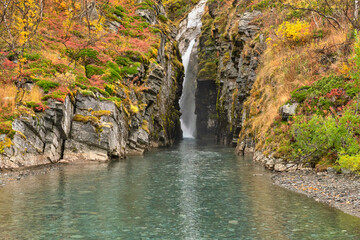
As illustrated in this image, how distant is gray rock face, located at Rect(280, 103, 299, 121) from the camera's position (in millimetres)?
21531

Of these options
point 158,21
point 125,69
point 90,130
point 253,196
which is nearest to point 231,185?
point 253,196

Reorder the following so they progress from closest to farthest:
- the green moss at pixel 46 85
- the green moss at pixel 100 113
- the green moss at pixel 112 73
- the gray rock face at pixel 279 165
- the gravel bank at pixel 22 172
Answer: the gravel bank at pixel 22 172 → the gray rock face at pixel 279 165 → the green moss at pixel 46 85 → the green moss at pixel 100 113 → the green moss at pixel 112 73

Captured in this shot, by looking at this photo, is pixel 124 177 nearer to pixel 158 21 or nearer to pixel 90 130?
pixel 90 130

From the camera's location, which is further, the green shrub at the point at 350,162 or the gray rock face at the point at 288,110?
the gray rock face at the point at 288,110

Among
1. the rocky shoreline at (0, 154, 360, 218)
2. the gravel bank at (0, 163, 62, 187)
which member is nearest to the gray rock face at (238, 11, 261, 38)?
the rocky shoreline at (0, 154, 360, 218)

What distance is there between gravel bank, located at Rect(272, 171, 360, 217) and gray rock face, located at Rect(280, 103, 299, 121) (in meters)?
5.13

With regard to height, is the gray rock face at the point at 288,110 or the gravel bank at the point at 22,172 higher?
the gray rock face at the point at 288,110

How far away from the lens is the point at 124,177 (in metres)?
18.1

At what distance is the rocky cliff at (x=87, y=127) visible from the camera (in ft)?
63.4

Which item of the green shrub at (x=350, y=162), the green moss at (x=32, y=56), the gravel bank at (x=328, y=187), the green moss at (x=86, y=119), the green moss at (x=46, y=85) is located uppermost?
the green moss at (x=32, y=56)

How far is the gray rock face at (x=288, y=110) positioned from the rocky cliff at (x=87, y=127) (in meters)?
13.3

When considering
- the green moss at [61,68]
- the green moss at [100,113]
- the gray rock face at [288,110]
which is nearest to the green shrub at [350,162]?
the gray rock face at [288,110]

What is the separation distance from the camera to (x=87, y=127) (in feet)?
80.8

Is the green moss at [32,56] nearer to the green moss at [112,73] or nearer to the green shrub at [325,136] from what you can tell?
the green moss at [112,73]
